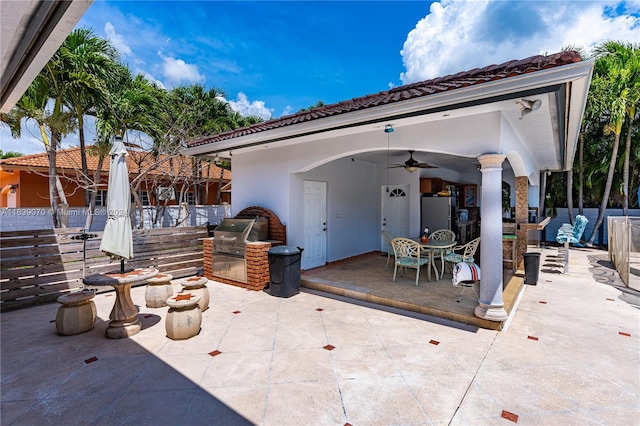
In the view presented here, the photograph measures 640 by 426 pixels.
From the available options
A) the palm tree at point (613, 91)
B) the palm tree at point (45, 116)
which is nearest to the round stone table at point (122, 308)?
the palm tree at point (45, 116)

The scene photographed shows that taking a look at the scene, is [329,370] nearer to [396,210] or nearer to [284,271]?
[284,271]

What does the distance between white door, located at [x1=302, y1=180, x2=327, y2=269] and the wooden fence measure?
12.2 ft

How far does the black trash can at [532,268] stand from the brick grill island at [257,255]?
19.7 feet

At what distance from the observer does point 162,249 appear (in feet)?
25.4

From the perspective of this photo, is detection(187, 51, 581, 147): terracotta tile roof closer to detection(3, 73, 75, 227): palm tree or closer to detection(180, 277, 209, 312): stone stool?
detection(180, 277, 209, 312): stone stool

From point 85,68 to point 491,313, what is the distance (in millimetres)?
12312

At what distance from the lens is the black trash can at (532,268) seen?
7148 millimetres

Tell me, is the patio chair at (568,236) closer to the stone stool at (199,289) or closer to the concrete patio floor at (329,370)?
the concrete patio floor at (329,370)

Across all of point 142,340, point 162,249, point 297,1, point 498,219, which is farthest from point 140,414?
point 297,1

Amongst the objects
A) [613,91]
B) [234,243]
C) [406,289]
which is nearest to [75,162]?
[234,243]

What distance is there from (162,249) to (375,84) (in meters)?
12.2

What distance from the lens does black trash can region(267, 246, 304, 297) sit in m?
6.19

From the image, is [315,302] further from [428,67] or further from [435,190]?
[428,67]

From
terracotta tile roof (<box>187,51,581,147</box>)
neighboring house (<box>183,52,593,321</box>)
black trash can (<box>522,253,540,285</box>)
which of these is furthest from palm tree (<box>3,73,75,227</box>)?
black trash can (<box>522,253,540,285</box>)
